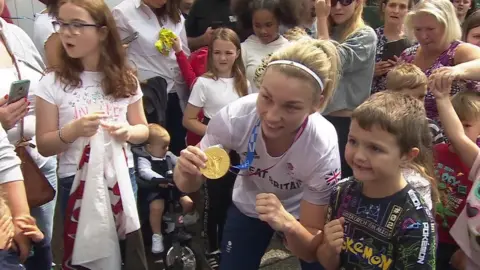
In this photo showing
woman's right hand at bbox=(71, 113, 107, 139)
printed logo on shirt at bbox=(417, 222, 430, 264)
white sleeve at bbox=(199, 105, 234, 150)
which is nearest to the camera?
printed logo on shirt at bbox=(417, 222, 430, 264)

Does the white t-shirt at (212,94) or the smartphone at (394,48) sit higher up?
the smartphone at (394,48)

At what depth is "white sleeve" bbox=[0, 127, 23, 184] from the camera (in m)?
2.30

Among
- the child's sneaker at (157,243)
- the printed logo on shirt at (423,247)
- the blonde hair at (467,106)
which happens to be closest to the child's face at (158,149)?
the child's sneaker at (157,243)

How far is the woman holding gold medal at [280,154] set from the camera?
85.3 inches

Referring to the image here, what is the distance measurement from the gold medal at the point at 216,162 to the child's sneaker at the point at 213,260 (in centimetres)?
172

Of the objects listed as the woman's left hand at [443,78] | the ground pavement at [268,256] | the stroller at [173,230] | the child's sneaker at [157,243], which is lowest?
the ground pavement at [268,256]

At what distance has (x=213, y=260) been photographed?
3.89 metres

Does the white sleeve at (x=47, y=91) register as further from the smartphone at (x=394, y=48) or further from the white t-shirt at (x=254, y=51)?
the smartphone at (x=394, y=48)

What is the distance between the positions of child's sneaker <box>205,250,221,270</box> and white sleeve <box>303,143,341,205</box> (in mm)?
1656

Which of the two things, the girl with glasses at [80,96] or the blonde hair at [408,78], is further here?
the blonde hair at [408,78]

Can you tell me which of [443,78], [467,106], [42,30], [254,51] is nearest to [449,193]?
[467,106]

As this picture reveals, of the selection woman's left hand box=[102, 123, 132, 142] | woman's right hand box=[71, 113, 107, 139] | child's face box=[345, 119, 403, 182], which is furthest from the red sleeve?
child's face box=[345, 119, 403, 182]

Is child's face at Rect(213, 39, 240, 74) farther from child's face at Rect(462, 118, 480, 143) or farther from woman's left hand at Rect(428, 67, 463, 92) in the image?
child's face at Rect(462, 118, 480, 143)

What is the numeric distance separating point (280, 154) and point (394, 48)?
222 centimetres
